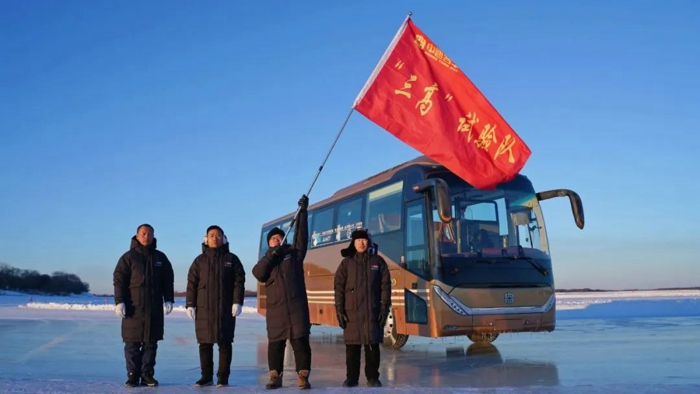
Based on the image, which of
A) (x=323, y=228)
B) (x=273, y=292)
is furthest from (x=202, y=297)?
(x=323, y=228)

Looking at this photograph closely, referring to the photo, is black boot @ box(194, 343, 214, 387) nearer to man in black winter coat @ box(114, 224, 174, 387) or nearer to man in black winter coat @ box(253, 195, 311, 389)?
man in black winter coat @ box(114, 224, 174, 387)

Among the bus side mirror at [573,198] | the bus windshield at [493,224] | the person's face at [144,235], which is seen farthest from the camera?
the bus side mirror at [573,198]

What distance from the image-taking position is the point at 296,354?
7.35 meters

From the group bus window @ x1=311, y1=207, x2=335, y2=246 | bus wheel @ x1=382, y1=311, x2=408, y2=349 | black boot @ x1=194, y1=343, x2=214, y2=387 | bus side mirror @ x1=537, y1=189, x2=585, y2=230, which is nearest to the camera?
black boot @ x1=194, y1=343, x2=214, y2=387

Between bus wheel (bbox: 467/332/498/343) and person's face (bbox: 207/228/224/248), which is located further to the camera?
bus wheel (bbox: 467/332/498/343)

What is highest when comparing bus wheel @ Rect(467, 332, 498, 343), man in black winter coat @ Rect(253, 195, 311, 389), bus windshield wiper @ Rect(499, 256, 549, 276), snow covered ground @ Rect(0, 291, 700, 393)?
bus windshield wiper @ Rect(499, 256, 549, 276)

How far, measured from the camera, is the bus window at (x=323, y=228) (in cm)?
1528

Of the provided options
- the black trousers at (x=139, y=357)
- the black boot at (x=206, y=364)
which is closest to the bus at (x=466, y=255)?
the black boot at (x=206, y=364)

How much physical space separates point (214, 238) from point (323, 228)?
324 inches

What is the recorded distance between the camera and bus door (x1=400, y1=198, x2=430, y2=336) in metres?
11.2

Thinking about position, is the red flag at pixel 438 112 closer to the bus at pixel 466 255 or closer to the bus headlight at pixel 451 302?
the bus at pixel 466 255

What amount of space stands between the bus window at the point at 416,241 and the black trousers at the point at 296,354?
4249 millimetres

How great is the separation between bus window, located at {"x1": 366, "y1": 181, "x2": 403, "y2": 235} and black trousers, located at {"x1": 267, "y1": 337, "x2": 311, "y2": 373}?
5.04m

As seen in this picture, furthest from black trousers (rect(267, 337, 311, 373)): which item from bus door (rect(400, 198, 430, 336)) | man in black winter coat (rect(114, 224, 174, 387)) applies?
bus door (rect(400, 198, 430, 336))
